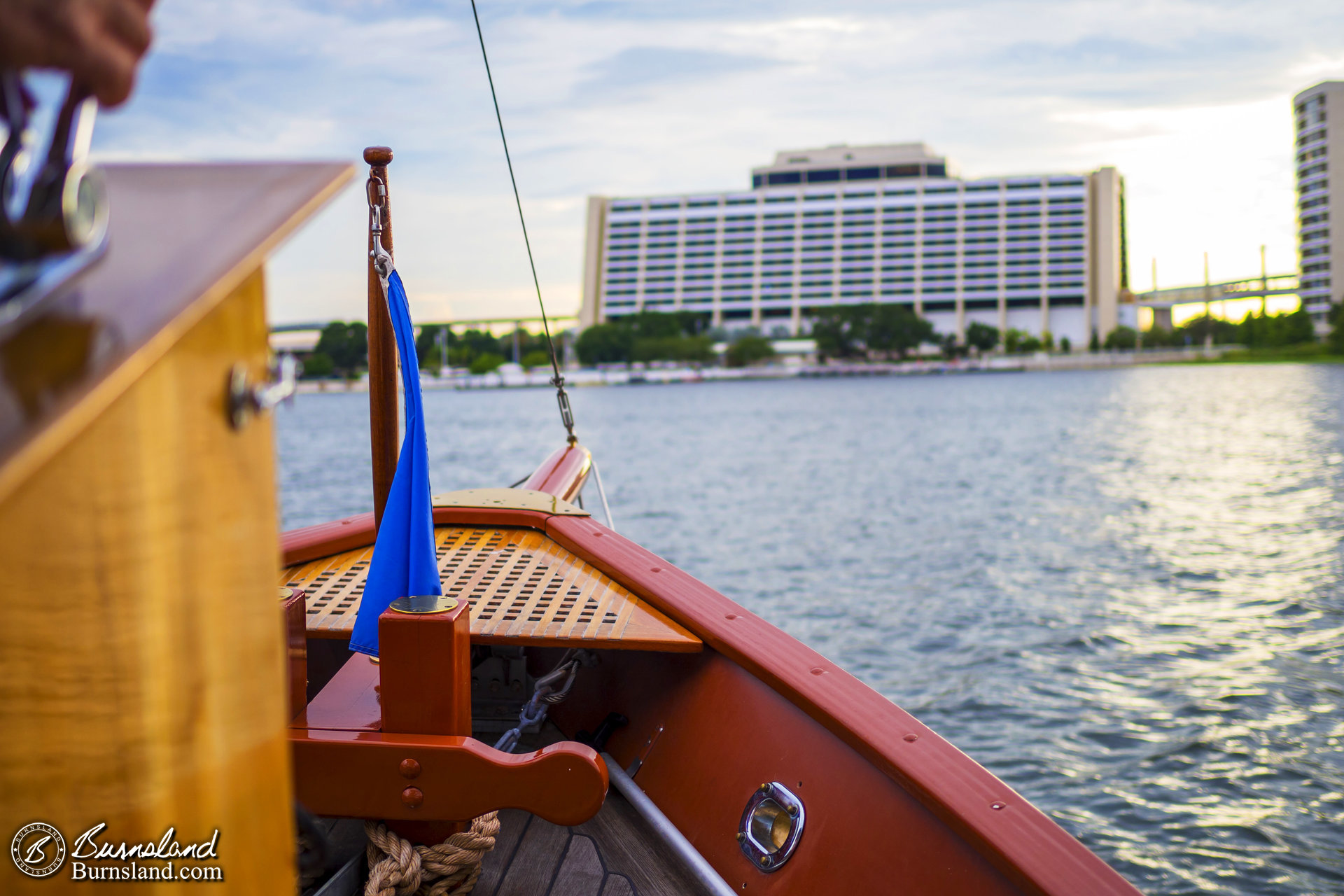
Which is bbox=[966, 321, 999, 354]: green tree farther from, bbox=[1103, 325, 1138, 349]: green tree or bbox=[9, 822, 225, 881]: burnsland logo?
bbox=[9, 822, 225, 881]: burnsland logo

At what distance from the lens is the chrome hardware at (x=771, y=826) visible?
1.62 m

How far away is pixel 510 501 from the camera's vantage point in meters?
2.96

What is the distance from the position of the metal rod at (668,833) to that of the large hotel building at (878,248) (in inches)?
3484

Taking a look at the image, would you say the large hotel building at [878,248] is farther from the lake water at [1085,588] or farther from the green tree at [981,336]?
the lake water at [1085,588]

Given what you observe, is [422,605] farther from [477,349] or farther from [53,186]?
[477,349]

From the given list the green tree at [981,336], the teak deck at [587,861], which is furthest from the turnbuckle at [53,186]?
the green tree at [981,336]

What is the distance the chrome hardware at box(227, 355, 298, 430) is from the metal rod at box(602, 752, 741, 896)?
4.07 feet

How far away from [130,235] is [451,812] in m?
1.19

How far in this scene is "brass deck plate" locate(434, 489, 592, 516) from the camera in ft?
9.48

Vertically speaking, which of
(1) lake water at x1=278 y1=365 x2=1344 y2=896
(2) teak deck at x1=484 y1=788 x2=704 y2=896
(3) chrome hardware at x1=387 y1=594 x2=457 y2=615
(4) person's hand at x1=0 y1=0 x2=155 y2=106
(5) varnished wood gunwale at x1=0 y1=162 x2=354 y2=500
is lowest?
(1) lake water at x1=278 y1=365 x2=1344 y2=896

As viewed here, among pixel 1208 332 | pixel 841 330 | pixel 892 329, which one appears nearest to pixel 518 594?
pixel 841 330

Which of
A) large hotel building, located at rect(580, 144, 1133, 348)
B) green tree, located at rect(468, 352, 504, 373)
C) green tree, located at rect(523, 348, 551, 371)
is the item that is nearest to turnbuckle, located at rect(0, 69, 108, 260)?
green tree, located at rect(468, 352, 504, 373)

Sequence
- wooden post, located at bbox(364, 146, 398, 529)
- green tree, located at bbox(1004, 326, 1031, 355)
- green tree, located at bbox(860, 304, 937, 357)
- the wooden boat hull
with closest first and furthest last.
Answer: the wooden boat hull, wooden post, located at bbox(364, 146, 398, 529), green tree, located at bbox(860, 304, 937, 357), green tree, located at bbox(1004, 326, 1031, 355)

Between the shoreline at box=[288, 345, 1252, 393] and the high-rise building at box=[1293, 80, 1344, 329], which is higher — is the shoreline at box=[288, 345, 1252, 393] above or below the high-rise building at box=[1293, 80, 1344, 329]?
below
